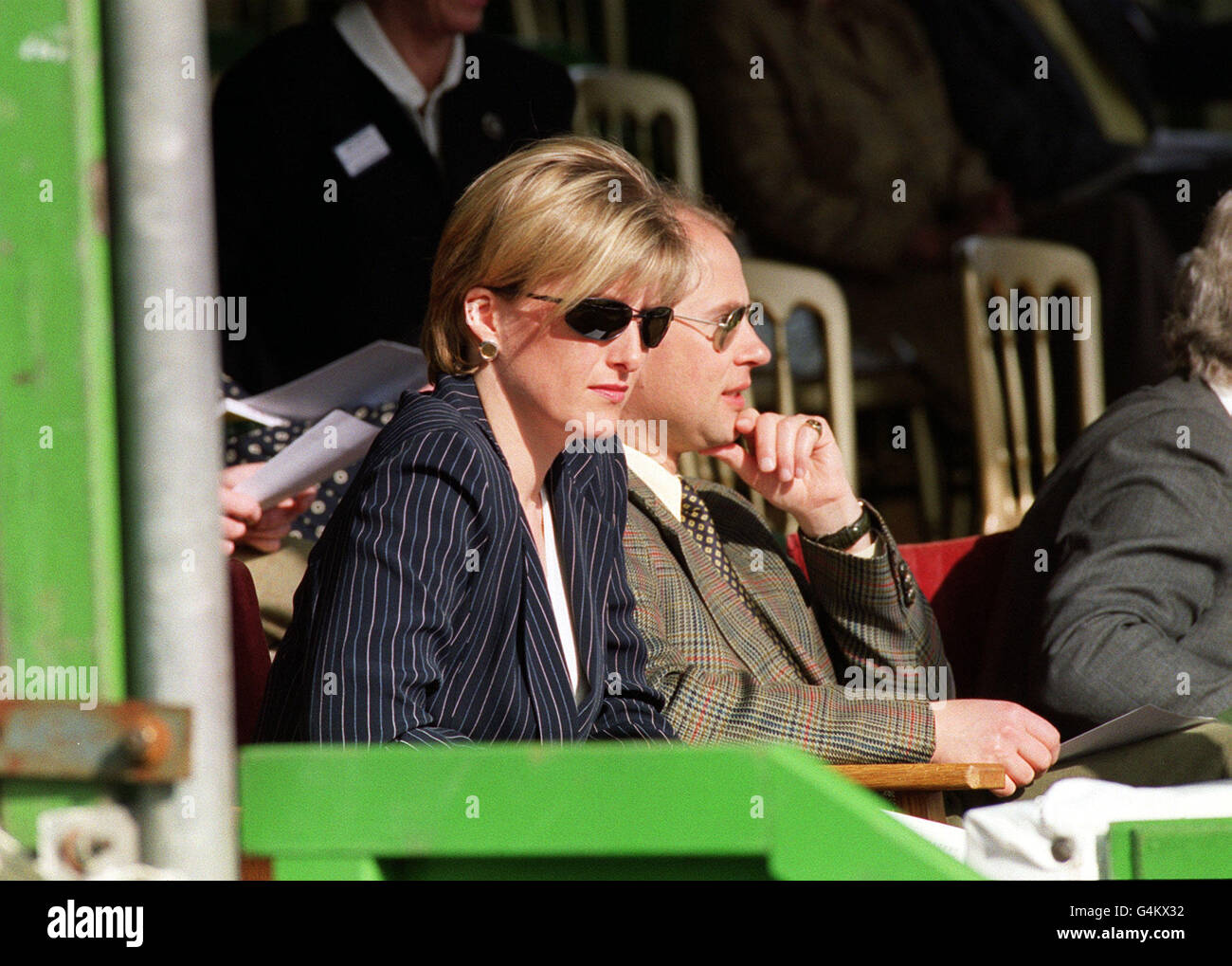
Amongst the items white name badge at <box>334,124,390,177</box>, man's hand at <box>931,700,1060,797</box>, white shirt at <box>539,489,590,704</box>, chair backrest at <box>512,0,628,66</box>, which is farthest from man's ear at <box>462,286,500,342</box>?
chair backrest at <box>512,0,628,66</box>

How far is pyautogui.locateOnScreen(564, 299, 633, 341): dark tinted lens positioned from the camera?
6.28 feet

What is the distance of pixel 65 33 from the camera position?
114 centimetres

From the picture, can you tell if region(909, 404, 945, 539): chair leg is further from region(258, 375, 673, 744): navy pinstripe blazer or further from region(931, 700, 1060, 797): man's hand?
region(258, 375, 673, 744): navy pinstripe blazer

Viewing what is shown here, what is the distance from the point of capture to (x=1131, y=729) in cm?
204

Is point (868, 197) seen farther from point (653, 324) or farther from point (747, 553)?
point (653, 324)

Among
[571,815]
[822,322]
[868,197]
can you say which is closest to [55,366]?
[571,815]

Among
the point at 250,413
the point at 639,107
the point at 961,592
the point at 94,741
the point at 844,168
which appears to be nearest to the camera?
the point at 94,741

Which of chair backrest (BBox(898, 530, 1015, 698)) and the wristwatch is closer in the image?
the wristwatch

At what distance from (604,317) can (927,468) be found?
8.68 ft

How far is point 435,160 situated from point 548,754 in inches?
83.0

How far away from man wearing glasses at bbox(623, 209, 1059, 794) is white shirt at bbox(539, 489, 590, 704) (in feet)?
0.67

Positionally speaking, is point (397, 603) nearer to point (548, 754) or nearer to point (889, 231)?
point (548, 754)

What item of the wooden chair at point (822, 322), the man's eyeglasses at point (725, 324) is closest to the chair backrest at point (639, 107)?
the wooden chair at point (822, 322)
